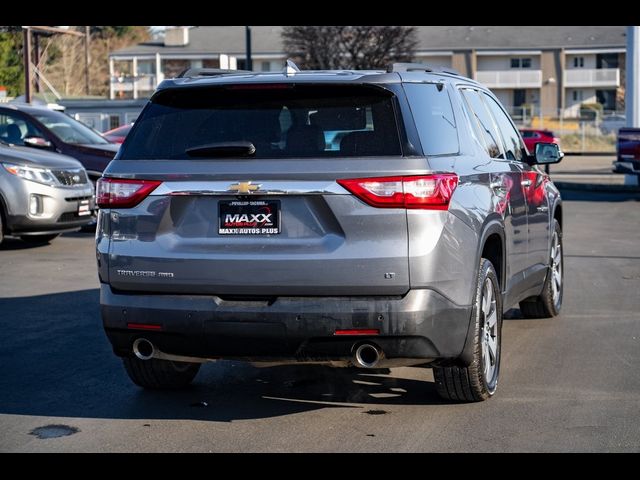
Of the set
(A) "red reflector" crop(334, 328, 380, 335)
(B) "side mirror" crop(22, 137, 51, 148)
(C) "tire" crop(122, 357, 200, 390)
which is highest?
(B) "side mirror" crop(22, 137, 51, 148)

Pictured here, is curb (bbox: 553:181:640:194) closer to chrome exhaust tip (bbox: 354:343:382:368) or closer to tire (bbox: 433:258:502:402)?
tire (bbox: 433:258:502:402)

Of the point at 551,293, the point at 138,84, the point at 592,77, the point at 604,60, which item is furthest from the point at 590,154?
the point at 551,293

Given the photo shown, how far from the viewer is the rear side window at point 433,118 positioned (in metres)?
5.89

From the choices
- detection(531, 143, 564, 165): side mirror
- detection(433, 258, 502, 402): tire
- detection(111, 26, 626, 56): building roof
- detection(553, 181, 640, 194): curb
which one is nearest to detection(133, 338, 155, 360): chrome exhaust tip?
detection(433, 258, 502, 402): tire

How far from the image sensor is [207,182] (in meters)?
5.77

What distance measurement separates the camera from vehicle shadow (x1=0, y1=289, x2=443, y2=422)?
6.41m

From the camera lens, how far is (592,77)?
79.4 metres

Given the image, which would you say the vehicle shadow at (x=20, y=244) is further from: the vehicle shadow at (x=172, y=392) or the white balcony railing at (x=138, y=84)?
the white balcony railing at (x=138, y=84)

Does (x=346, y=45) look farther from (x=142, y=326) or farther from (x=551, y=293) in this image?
(x=142, y=326)

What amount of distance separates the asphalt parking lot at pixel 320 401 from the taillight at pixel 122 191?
1.21 metres

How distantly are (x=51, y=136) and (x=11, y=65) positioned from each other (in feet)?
161

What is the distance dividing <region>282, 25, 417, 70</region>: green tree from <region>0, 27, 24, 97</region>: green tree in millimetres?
15271
